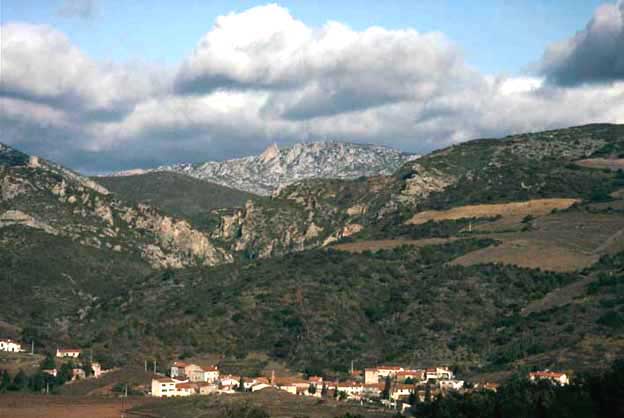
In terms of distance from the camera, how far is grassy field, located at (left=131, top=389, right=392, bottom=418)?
154000 mm

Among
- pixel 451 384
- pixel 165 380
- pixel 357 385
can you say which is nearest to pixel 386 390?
pixel 451 384

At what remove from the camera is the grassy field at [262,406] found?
15400 cm

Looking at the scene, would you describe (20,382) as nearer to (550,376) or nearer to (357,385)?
(357,385)

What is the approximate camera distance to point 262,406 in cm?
15888

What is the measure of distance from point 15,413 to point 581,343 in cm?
8636

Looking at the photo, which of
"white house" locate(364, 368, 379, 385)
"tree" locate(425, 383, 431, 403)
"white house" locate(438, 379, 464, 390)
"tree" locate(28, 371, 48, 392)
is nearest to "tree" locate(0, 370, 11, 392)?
"tree" locate(28, 371, 48, 392)

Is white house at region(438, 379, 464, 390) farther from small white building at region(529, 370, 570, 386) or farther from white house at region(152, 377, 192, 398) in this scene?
white house at region(152, 377, 192, 398)

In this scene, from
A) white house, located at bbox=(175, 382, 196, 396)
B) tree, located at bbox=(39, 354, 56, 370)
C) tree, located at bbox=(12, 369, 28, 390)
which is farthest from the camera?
tree, located at bbox=(39, 354, 56, 370)

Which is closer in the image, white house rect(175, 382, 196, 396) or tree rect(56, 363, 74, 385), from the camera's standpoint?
white house rect(175, 382, 196, 396)

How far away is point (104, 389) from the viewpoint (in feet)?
620

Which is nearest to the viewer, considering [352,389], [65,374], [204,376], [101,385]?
[352,389]

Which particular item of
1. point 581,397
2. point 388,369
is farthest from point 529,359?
point 581,397

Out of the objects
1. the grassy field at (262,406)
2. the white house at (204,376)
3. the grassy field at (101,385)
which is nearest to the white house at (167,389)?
the grassy field at (101,385)

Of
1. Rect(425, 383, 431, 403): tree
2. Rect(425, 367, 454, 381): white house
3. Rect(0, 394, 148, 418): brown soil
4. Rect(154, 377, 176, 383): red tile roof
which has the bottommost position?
Rect(0, 394, 148, 418): brown soil
